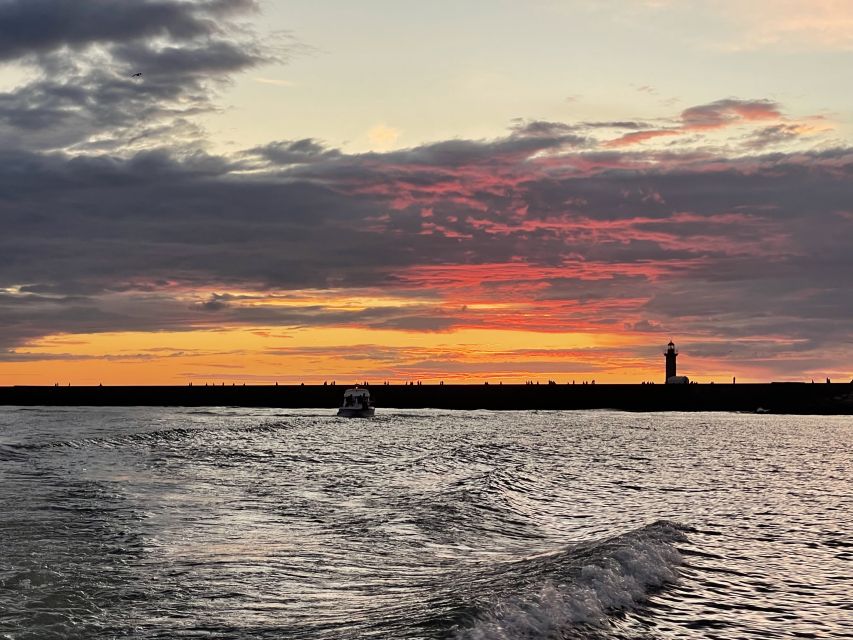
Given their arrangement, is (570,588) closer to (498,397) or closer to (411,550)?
(411,550)

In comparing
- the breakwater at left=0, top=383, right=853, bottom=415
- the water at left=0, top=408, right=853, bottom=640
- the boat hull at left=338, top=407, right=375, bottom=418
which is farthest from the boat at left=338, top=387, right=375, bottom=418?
the water at left=0, top=408, right=853, bottom=640

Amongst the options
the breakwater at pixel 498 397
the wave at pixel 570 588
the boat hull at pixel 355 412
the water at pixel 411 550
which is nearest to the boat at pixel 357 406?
the boat hull at pixel 355 412

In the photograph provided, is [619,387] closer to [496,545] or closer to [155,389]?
[155,389]

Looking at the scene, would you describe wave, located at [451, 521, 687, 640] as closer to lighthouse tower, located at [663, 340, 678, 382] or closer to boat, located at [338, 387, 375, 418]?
boat, located at [338, 387, 375, 418]

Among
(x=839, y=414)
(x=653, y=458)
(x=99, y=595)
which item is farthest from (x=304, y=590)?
(x=839, y=414)

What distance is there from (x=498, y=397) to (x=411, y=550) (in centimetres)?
14604

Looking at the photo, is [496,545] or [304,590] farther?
[496,545]

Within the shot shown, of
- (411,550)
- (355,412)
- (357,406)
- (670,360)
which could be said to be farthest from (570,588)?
(670,360)

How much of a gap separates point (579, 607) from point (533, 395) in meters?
152

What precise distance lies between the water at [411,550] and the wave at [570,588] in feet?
0.19

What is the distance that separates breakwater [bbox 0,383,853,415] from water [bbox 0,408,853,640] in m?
109

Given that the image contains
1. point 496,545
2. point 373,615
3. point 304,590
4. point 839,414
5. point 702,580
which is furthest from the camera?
point 839,414

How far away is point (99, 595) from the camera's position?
1441 cm

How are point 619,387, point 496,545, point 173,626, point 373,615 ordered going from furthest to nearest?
point 619,387, point 496,545, point 373,615, point 173,626
